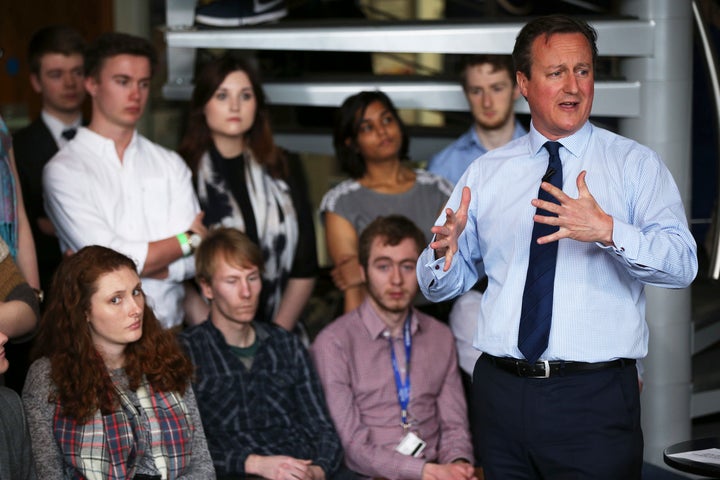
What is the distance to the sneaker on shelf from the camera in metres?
4.14

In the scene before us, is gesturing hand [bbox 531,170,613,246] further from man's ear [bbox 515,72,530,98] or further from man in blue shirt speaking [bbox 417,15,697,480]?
man's ear [bbox 515,72,530,98]

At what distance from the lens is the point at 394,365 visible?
3.56 m

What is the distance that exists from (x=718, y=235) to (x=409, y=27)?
1.35 meters

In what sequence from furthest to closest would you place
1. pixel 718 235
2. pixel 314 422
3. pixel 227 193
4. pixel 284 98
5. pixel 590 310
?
pixel 284 98 < pixel 718 235 < pixel 227 193 < pixel 314 422 < pixel 590 310

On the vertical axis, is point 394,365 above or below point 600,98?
below

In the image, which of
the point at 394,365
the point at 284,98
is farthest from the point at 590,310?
the point at 284,98

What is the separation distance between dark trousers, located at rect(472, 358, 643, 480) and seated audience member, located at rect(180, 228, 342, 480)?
3.24 ft

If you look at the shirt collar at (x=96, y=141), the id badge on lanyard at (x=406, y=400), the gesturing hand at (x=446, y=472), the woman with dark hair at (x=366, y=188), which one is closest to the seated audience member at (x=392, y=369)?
the id badge on lanyard at (x=406, y=400)

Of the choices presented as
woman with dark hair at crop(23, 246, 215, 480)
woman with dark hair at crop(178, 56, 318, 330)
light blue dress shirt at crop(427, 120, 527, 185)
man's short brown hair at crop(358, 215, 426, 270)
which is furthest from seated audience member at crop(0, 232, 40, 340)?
light blue dress shirt at crop(427, 120, 527, 185)

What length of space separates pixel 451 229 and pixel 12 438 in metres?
1.10

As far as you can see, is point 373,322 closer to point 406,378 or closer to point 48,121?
point 406,378

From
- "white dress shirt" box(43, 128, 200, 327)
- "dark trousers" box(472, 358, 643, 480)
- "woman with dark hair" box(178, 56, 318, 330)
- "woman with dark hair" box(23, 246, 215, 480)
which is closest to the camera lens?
"dark trousers" box(472, 358, 643, 480)

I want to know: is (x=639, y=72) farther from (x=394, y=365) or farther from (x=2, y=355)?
(x=2, y=355)

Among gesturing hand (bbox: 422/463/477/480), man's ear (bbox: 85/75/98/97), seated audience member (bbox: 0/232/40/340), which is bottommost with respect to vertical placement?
gesturing hand (bbox: 422/463/477/480)
